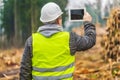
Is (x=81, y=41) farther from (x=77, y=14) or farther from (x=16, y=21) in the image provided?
(x=16, y=21)

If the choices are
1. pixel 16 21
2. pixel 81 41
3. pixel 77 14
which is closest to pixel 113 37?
pixel 77 14

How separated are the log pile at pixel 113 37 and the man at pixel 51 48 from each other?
22.6 ft

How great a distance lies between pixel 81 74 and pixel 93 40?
584 centimetres

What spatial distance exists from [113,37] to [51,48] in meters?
7.39

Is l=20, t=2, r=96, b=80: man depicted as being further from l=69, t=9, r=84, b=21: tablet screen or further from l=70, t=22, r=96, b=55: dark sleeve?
l=69, t=9, r=84, b=21: tablet screen

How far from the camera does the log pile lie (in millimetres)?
10906

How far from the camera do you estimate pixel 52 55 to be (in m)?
3.88

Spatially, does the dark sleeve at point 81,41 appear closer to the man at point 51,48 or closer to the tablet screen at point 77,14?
the man at point 51,48

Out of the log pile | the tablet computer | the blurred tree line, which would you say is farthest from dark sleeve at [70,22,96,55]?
the blurred tree line

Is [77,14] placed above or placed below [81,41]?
above

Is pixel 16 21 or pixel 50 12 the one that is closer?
pixel 50 12

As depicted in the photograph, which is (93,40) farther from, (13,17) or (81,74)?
(13,17)

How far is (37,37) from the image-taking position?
152 inches

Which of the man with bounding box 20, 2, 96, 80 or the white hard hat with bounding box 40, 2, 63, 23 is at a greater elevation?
the white hard hat with bounding box 40, 2, 63, 23
